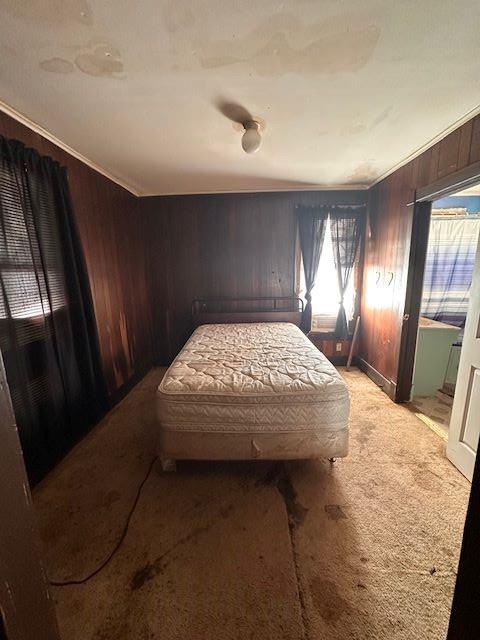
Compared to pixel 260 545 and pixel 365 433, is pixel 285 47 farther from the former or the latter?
pixel 365 433

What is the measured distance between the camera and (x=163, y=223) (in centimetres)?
366

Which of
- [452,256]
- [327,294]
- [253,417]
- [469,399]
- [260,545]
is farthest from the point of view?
[327,294]

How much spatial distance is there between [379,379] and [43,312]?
3443mm

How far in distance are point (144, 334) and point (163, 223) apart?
1618 mm

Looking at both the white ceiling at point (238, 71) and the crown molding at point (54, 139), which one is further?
the crown molding at point (54, 139)

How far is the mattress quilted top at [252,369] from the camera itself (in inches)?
66.6

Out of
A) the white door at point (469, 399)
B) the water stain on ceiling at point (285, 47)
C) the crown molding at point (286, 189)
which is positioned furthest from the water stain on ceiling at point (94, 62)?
the white door at point (469, 399)

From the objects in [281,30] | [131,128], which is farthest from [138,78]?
[281,30]

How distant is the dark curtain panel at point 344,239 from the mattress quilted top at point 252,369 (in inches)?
53.5

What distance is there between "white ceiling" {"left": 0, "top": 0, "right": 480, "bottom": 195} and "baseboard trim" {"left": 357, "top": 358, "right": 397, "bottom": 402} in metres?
2.33

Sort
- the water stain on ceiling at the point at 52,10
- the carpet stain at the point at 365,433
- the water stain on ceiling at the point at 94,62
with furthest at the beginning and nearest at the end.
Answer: the carpet stain at the point at 365,433 < the water stain on ceiling at the point at 94,62 < the water stain on ceiling at the point at 52,10

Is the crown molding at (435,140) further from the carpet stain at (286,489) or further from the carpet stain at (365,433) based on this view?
the carpet stain at (286,489)

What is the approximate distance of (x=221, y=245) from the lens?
3.68 metres

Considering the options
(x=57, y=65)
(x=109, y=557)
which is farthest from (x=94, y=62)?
(x=109, y=557)
